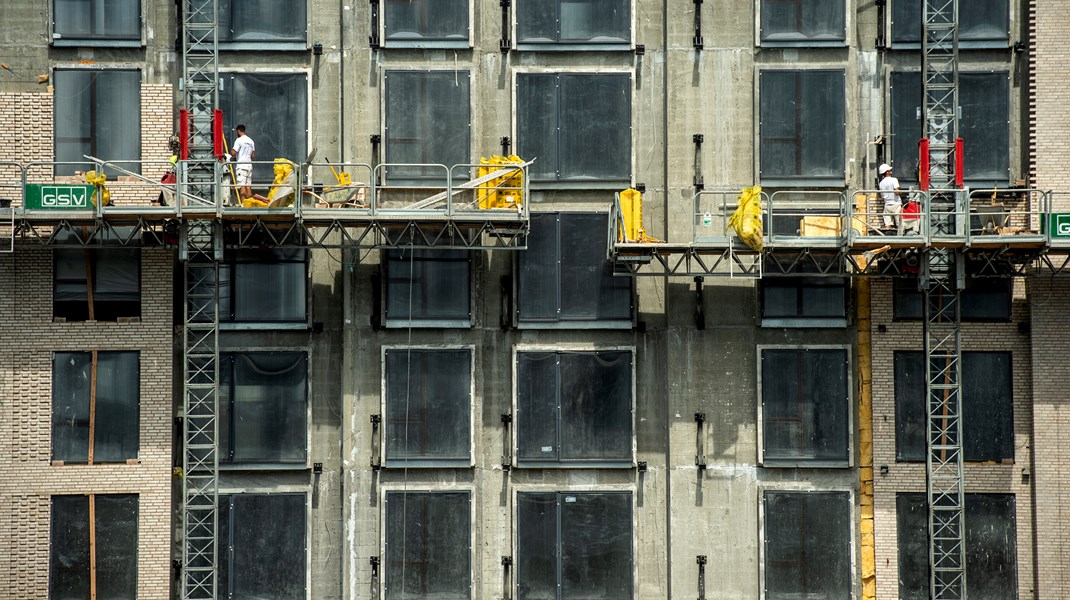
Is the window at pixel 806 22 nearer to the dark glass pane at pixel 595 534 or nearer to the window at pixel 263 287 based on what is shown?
the dark glass pane at pixel 595 534

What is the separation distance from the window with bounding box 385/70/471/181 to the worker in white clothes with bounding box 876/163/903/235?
366 inches

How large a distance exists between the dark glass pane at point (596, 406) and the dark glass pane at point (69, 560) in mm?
10842

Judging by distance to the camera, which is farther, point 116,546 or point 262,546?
point 262,546

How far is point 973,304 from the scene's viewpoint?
2870 cm

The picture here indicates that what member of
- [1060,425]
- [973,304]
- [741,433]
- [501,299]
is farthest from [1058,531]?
[501,299]

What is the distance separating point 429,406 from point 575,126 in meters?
7.20

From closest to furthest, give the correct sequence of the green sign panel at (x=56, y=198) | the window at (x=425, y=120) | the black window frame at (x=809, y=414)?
1. the green sign panel at (x=56, y=198)
2. the black window frame at (x=809, y=414)
3. the window at (x=425, y=120)

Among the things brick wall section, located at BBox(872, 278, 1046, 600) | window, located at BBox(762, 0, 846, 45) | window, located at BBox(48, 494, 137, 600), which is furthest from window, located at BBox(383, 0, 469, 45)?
window, located at BBox(48, 494, 137, 600)

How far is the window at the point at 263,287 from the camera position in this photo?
28.4 meters

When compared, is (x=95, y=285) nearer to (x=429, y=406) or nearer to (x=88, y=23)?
(x=88, y=23)

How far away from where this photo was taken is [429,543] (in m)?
28.1

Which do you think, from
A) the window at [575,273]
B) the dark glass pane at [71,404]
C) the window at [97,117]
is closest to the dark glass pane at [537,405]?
the window at [575,273]

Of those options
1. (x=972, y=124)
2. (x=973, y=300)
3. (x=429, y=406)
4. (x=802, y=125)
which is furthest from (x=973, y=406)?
(x=429, y=406)

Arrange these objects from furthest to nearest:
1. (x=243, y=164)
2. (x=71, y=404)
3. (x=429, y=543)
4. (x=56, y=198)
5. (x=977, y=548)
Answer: (x=977, y=548) < (x=429, y=543) < (x=71, y=404) < (x=243, y=164) < (x=56, y=198)
